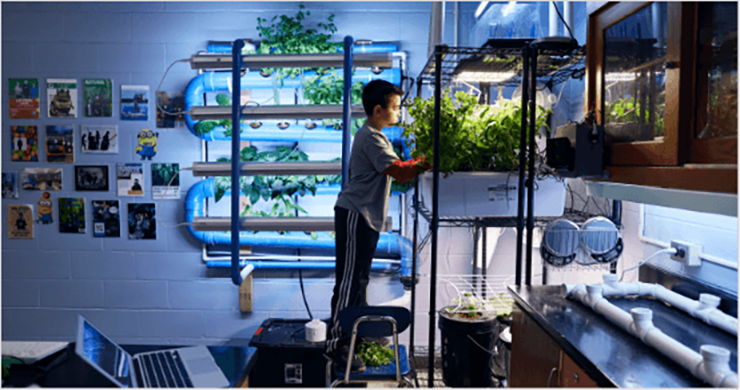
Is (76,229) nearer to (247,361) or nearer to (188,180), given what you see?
(188,180)

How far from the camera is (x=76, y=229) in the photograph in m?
3.35

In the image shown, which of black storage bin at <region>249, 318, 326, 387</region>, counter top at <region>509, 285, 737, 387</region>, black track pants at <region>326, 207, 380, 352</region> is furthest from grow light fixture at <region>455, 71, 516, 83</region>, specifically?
black storage bin at <region>249, 318, 326, 387</region>

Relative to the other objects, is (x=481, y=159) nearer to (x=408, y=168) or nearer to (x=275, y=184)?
(x=408, y=168)

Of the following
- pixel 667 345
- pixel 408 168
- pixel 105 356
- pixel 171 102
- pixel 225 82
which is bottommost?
pixel 105 356

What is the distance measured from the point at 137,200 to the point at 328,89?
1528 mm

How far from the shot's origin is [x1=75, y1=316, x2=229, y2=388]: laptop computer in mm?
1225

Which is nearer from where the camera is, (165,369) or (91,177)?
(165,369)

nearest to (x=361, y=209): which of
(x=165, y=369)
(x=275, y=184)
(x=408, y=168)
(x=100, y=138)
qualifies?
(x=408, y=168)

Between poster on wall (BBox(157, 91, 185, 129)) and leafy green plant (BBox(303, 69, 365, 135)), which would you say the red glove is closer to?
leafy green plant (BBox(303, 69, 365, 135))

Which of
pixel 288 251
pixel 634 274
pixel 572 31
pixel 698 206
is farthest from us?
pixel 288 251

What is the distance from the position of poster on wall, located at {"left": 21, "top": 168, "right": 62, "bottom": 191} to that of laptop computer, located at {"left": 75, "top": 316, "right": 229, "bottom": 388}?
230cm

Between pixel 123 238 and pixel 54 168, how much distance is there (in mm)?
667

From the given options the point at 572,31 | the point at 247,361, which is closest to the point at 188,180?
the point at 247,361

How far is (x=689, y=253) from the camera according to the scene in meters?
1.70
